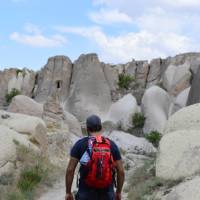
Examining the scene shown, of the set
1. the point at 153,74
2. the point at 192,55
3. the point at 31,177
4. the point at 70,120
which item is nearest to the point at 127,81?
the point at 153,74

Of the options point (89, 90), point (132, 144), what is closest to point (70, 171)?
point (132, 144)

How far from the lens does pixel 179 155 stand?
9.35 meters

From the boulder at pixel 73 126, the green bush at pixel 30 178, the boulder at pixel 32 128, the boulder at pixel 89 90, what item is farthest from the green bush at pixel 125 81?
the green bush at pixel 30 178

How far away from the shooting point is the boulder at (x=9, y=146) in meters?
11.8

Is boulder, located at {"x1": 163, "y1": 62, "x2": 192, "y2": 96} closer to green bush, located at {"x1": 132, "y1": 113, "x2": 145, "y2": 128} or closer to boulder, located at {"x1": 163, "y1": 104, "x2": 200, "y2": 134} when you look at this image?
green bush, located at {"x1": 132, "y1": 113, "x2": 145, "y2": 128}

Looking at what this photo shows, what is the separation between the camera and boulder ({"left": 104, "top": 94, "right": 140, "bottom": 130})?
30709mm

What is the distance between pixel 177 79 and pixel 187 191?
24.7 m

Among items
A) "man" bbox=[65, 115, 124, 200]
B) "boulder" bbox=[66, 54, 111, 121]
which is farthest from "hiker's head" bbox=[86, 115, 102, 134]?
"boulder" bbox=[66, 54, 111, 121]

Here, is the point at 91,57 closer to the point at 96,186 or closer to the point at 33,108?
the point at 33,108

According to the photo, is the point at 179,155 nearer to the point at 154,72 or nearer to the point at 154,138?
the point at 154,138

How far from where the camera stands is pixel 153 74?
35.8 metres

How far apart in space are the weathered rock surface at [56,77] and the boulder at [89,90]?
83cm

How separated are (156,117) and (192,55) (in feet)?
21.2

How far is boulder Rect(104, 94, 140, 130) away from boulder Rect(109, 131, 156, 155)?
4.82 metres
